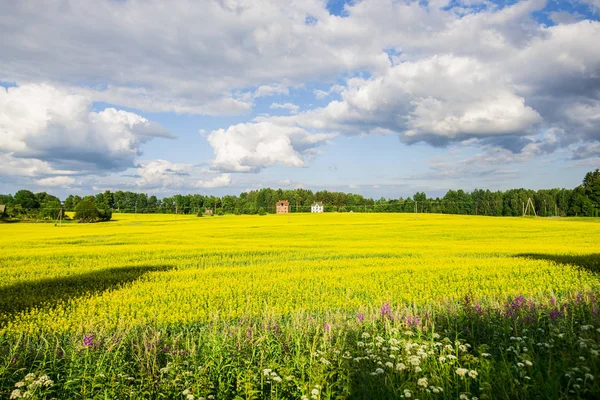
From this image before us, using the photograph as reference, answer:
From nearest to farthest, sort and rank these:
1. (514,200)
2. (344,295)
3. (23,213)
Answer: (344,295) → (23,213) → (514,200)

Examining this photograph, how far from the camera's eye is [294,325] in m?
7.80

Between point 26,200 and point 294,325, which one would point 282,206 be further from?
point 294,325

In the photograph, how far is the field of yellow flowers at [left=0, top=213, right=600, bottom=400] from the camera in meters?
5.43

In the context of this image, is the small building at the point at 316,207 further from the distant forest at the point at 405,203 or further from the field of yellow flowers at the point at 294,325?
the field of yellow flowers at the point at 294,325

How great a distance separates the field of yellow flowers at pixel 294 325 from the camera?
5.43m

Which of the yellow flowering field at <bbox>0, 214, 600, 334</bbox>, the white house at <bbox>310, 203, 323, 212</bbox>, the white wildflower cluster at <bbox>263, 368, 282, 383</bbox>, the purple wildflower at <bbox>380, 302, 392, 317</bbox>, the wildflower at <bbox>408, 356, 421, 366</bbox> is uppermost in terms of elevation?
the white house at <bbox>310, 203, 323, 212</bbox>

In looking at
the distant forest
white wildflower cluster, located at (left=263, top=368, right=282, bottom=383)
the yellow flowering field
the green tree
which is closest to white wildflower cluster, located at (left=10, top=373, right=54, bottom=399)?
the yellow flowering field

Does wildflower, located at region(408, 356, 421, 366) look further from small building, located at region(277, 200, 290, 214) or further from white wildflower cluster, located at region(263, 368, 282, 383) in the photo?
small building, located at region(277, 200, 290, 214)

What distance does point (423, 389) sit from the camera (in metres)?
4.86

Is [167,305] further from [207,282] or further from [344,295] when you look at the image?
[344,295]

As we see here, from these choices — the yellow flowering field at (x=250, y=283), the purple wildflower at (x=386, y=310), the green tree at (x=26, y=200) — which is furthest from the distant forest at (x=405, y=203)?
the purple wildflower at (x=386, y=310)

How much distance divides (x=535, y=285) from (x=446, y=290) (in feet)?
13.5

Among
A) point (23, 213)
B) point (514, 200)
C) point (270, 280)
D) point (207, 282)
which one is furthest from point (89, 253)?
point (514, 200)

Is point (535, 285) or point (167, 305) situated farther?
point (535, 285)
